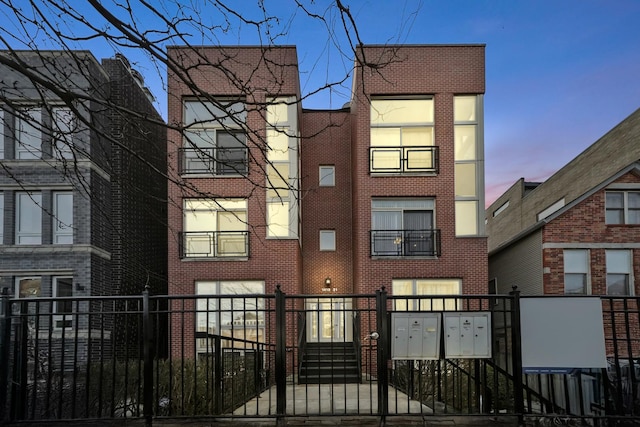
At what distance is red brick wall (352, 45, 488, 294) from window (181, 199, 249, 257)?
3.84m

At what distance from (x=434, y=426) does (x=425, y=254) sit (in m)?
9.36

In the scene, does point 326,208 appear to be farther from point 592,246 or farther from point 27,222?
point 27,222

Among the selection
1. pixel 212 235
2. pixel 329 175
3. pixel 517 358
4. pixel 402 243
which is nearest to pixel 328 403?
pixel 517 358

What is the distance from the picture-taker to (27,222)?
14.8 metres

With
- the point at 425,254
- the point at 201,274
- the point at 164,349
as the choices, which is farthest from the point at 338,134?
the point at 164,349

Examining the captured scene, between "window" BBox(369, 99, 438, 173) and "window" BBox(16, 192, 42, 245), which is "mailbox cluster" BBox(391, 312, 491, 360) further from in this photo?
"window" BBox(16, 192, 42, 245)

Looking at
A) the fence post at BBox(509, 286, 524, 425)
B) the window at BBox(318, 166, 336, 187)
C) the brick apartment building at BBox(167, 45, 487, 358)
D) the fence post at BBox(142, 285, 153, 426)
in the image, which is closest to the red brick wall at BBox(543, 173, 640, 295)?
the brick apartment building at BBox(167, 45, 487, 358)

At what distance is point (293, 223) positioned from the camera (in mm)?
15352

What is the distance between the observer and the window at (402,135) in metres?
15.4

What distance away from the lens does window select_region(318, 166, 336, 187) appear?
58.3ft

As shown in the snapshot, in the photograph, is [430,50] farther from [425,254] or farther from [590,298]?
[590,298]

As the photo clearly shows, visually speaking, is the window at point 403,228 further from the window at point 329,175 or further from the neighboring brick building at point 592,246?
the neighboring brick building at point 592,246

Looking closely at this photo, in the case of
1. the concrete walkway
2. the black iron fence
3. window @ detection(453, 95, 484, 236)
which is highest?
window @ detection(453, 95, 484, 236)

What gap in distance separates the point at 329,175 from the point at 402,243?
163 inches
